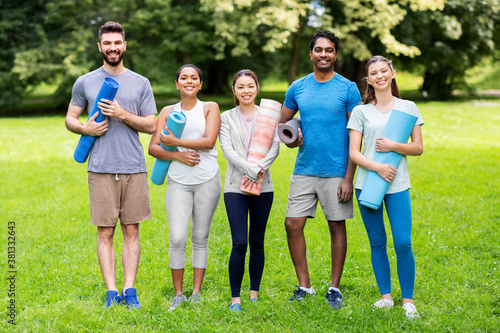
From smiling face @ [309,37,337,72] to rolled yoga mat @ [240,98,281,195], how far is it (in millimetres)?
497

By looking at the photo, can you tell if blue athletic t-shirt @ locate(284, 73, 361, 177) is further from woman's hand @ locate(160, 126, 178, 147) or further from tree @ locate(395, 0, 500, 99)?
tree @ locate(395, 0, 500, 99)

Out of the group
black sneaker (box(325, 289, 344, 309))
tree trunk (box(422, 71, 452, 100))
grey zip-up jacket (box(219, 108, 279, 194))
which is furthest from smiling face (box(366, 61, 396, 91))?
tree trunk (box(422, 71, 452, 100))

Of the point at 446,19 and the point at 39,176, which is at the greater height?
the point at 446,19

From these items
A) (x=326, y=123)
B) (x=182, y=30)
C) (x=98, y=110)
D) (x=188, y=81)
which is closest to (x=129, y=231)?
(x=98, y=110)

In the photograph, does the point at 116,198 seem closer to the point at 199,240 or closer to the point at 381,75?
the point at 199,240

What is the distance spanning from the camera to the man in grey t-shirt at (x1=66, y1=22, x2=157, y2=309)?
4.20 meters

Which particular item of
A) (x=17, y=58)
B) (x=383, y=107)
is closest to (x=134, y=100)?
(x=383, y=107)

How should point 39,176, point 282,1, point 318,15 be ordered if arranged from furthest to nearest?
point 318,15 < point 282,1 < point 39,176

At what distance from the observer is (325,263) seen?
5609 mm

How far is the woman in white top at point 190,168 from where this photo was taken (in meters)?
4.31

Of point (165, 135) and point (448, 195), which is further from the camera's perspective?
point (448, 195)

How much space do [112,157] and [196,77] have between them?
0.98 meters

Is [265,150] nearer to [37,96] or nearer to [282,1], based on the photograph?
[282,1]

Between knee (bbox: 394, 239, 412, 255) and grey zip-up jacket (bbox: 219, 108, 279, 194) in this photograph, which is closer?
knee (bbox: 394, 239, 412, 255)
